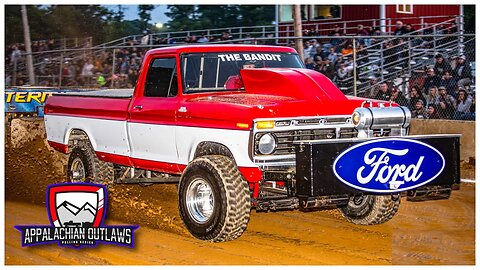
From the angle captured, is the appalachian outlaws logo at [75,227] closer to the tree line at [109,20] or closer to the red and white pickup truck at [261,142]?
the red and white pickup truck at [261,142]

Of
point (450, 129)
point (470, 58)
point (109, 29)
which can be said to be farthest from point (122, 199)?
point (109, 29)

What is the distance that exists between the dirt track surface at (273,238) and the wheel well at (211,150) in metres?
0.81

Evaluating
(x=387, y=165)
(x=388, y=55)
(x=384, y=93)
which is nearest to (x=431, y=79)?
(x=384, y=93)

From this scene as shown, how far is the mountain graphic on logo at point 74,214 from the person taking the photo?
24.9 ft

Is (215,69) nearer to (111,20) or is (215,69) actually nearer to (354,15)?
(111,20)

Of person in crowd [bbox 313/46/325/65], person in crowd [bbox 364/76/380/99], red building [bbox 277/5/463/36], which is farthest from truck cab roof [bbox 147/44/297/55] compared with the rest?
red building [bbox 277/5/463/36]

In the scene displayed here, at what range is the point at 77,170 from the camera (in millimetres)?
9859

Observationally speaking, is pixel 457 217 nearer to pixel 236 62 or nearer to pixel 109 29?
pixel 236 62

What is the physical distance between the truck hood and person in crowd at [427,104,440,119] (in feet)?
15.2

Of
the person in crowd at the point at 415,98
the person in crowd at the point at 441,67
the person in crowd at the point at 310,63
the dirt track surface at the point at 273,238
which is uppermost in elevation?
the person in crowd at the point at 310,63

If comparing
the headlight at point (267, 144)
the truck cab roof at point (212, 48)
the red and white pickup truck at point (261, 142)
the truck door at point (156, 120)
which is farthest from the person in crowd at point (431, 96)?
the headlight at point (267, 144)

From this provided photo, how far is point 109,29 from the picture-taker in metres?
20.6

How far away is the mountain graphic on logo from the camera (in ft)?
24.9

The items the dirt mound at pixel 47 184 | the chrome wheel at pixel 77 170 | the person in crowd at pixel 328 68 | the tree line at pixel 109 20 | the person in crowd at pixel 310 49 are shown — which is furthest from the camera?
the tree line at pixel 109 20
